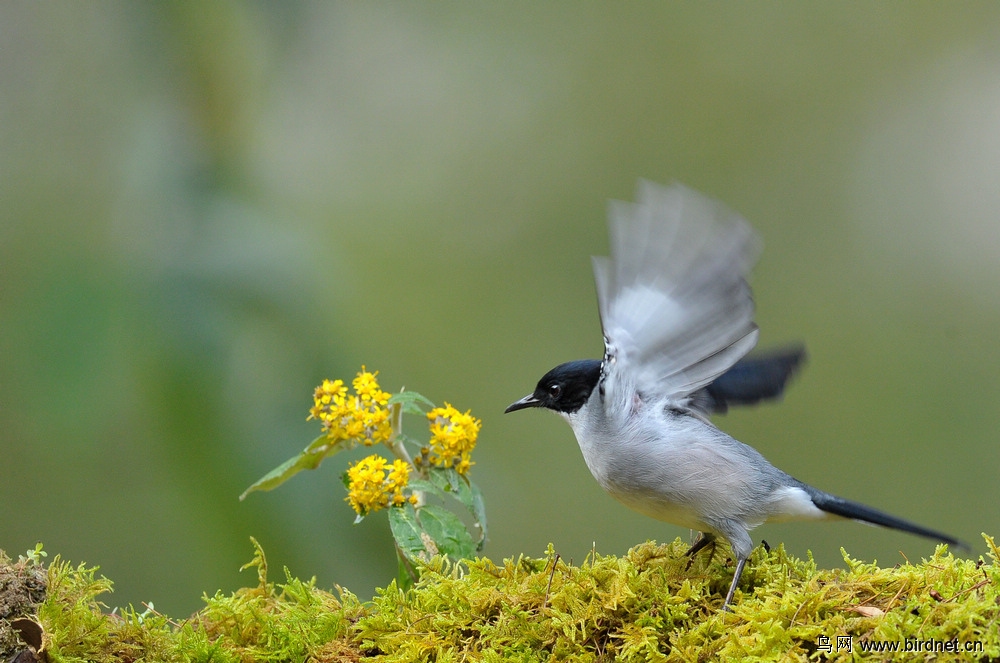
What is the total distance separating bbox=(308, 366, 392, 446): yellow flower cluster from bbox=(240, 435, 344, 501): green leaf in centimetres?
4

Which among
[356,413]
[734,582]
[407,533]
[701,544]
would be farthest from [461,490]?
[734,582]

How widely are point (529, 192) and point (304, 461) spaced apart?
11.7ft

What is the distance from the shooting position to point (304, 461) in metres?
2.54

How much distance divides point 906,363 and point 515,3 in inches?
137

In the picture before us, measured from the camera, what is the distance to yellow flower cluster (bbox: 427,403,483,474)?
2461mm

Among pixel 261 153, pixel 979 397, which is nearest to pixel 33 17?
pixel 261 153

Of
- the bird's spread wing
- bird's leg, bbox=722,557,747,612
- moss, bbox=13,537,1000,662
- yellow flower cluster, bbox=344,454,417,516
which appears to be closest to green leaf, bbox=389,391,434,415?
yellow flower cluster, bbox=344,454,417,516

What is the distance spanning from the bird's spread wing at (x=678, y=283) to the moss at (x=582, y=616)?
526mm

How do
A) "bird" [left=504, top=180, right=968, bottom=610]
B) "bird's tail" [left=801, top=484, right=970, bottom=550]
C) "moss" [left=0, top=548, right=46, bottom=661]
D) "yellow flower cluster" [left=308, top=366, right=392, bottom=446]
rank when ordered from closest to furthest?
"moss" [left=0, top=548, right=46, bottom=661] → "bird" [left=504, top=180, right=968, bottom=610] → "bird's tail" [left=801, top=484, right=970, bottom=550] → "yellow flower cluster" [left=308, top=366, right=392, bottom=446]

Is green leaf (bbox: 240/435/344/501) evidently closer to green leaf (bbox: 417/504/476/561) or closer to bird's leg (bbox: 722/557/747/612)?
green leaf (bbox: 417/504/476/561)

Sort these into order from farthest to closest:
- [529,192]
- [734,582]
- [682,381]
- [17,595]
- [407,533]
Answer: [529,192] < [407,533] < [682,381] < [734,582] < [17,595]

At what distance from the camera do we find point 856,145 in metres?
5.80

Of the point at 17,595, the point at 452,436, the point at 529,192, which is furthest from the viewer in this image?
the point at 529,192

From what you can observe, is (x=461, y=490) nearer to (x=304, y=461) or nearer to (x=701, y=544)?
(x=304, y=461)
